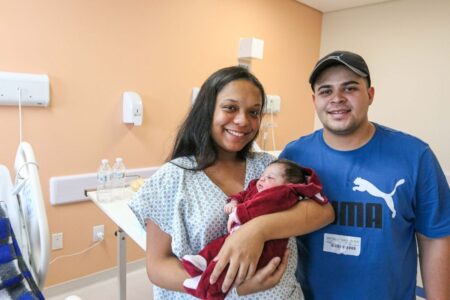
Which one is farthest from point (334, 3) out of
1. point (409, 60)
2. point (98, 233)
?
point (98, 233)

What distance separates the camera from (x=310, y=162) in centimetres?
111

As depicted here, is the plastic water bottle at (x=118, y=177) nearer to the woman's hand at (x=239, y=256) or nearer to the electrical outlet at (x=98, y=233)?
the electrical outlet at (x=98, y=233)

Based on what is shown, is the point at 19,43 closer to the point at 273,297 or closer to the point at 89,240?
the point at 89,240

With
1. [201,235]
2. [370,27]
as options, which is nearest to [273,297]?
[201,235]

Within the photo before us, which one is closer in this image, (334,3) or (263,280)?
(263,280)

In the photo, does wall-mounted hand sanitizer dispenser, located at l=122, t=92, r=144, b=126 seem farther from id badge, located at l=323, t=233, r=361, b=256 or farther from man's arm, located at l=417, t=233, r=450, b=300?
man's arm, located at l=417, t=233, r=450, b=300

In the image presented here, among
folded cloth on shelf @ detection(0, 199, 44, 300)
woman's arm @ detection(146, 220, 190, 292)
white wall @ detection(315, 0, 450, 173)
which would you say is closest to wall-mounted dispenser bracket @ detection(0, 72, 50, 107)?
folded cloth on shelf @ detection(0, 199, 44, 300)

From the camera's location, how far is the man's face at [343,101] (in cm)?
102

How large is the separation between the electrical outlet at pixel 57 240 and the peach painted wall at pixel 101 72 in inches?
1.5

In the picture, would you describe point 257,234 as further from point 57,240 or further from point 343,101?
point 57,240

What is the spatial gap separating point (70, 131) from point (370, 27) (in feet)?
9.54

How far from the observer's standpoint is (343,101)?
3.34 feet

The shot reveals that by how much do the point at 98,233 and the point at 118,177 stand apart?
19.6 inches

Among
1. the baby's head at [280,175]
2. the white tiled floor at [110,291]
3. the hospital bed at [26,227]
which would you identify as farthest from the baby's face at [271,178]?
the white tiled floor at [110,291]
